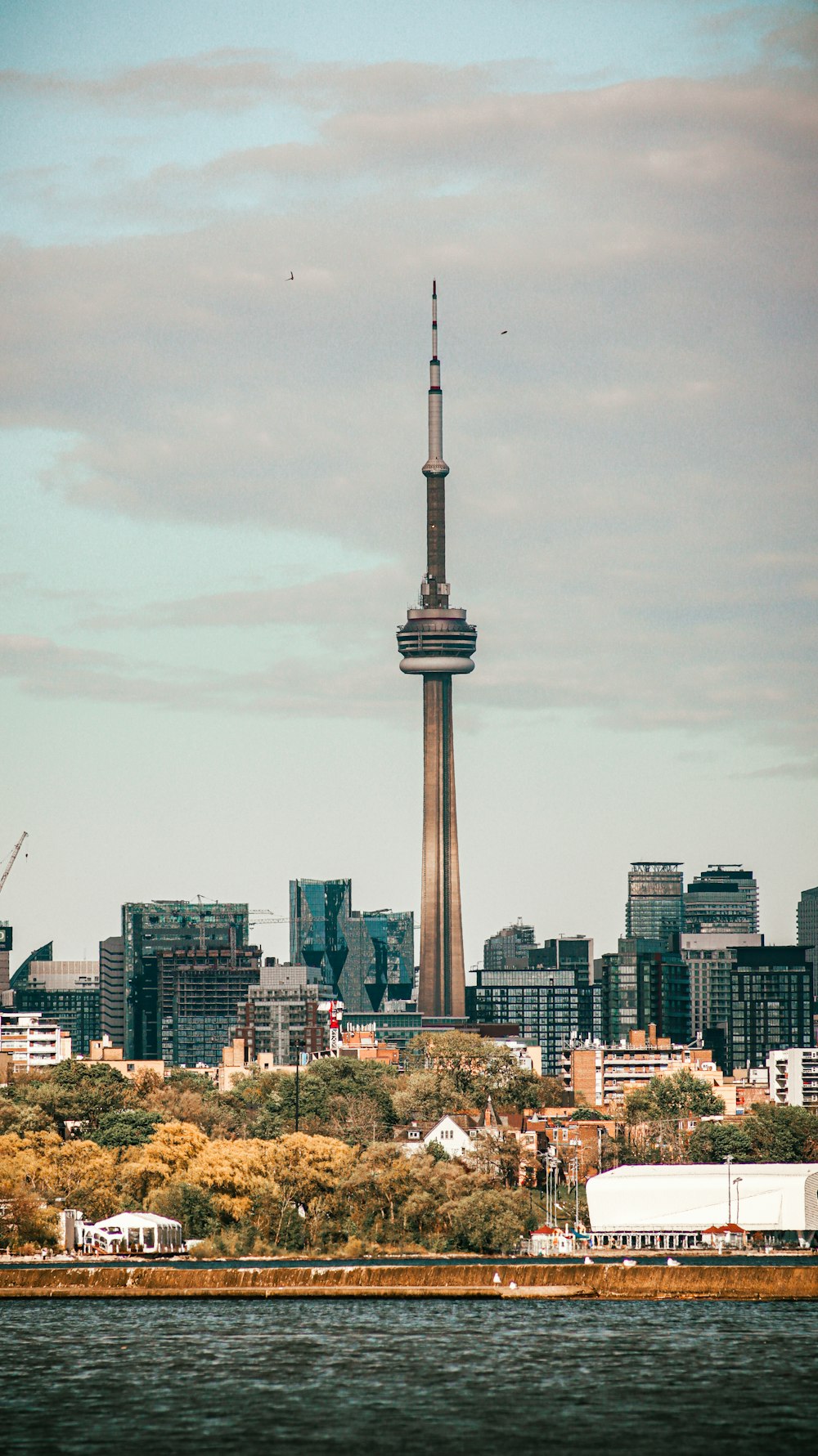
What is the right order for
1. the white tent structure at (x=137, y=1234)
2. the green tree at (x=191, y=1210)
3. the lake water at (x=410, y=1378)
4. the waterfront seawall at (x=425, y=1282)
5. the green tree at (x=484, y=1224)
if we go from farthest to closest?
the green tree at (x=191, y=1210), the green tree at (x=484, y=1224), the white tent structure at (x=137, y=1234), the waterfront seawall at (x=425, y=1282), the lake water at (x=410, y=1378)

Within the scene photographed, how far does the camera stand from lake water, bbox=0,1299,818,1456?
114688 millimetres

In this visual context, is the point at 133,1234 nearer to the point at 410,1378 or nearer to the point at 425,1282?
the point at 425,1282

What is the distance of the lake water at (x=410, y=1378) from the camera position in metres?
115

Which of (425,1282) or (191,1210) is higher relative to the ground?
(191,1210)

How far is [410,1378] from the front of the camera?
5143 inches

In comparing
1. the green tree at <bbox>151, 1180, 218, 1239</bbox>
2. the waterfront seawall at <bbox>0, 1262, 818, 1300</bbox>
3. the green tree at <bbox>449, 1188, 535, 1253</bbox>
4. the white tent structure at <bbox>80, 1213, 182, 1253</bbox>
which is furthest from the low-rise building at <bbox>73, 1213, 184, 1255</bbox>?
the green tree at <bbox>449, 1188, 535, 1253</bbox>

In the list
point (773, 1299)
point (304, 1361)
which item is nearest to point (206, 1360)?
point (304, 1361)

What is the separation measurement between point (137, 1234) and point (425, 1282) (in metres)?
31.0

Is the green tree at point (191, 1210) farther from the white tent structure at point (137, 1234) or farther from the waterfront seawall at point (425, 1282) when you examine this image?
the waterfront seawall at point (425, 1282)

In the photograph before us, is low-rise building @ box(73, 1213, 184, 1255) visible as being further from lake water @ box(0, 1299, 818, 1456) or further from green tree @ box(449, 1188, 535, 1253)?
lake water @ box(0, 1299, 818, 1456)

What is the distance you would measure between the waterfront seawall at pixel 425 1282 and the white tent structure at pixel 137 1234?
15177 mm

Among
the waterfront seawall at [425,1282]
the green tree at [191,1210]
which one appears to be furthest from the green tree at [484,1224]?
the waterfront seawall at [425,1282]

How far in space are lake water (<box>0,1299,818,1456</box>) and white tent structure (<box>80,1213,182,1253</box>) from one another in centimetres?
2250

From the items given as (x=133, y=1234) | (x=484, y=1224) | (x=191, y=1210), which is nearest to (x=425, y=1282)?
(x=484, y=1224)
